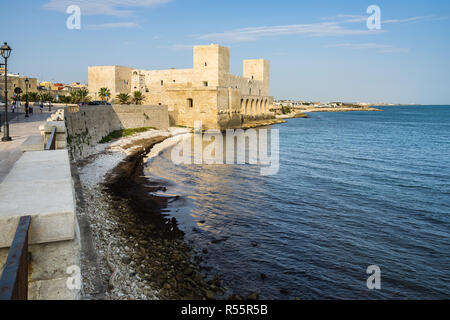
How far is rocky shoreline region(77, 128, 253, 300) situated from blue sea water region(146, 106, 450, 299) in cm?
58

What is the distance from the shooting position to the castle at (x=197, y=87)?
43062 millimetres

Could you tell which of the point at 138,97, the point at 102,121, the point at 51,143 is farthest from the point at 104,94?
the point at 51,143

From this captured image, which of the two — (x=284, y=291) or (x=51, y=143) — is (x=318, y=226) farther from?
(x=51, y=143)

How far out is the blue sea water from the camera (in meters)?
8.18

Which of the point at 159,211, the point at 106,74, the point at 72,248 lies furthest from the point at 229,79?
the point at 72,248

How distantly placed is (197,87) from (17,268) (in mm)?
42401

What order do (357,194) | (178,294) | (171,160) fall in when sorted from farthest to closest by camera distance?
1. (171,160)
2. (357,194)
3. (178,294)

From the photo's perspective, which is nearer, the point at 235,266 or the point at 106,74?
the point at 235,266

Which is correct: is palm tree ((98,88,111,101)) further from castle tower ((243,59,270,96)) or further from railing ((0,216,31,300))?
railing ((0,216,31,300))

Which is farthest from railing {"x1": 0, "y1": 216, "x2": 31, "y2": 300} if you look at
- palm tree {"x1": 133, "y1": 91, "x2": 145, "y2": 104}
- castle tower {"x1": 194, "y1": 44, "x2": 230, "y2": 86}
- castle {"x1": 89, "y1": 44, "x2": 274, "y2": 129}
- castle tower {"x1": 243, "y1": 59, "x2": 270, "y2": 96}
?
castle tower {"x1": 243, "y1": 59, "x2": 270, "y2": 96}

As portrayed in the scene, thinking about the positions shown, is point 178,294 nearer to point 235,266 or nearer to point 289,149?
point 235,266

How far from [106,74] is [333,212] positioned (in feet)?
147

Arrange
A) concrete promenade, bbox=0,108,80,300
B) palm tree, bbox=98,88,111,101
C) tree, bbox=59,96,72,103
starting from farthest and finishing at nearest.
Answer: tree, bbox=59,96,72,103 → palm tree, bbox=98,88,111,101 → concrete promenade, bbox=0,108,80,300

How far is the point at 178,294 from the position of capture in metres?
7.20
